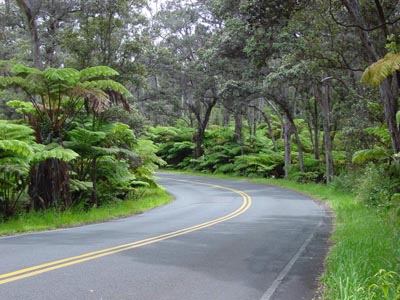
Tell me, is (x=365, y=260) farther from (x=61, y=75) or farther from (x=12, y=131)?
(x=61, y=75)

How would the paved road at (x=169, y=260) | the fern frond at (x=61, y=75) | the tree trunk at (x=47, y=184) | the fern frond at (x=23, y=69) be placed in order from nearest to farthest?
the paved road at (x=169, y=260)
the fern frond at (x=61, y=75)
the fern frond at (x=23, y=69)
the tree trunk at (x=47, y=184)

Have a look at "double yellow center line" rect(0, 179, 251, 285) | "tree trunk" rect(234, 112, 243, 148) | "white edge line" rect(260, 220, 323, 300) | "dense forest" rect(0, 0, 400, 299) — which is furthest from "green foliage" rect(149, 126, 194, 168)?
"white edge line" rect(260, 220, 323, 300)

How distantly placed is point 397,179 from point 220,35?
14225mm

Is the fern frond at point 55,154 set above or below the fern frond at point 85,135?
below

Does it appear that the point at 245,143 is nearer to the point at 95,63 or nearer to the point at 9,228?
the point at 95,63

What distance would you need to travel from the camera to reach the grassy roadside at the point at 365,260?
4801 millimetres

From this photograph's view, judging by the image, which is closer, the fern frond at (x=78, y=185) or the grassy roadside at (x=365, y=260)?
the grassy roadside at (x=365, y=260)

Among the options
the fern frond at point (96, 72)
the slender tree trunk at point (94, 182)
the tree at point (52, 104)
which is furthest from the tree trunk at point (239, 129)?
the fern frond at point (96, 72)

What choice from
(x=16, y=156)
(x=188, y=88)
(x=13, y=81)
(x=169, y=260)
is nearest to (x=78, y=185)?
(x=16, y=156)

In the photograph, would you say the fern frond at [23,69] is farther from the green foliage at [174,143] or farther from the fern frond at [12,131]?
the green foliage at [174,143]

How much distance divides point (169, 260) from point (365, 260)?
10.1ft

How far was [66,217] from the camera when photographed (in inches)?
488

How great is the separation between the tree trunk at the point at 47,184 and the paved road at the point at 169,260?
194 cm

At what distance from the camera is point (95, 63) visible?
2173cm
